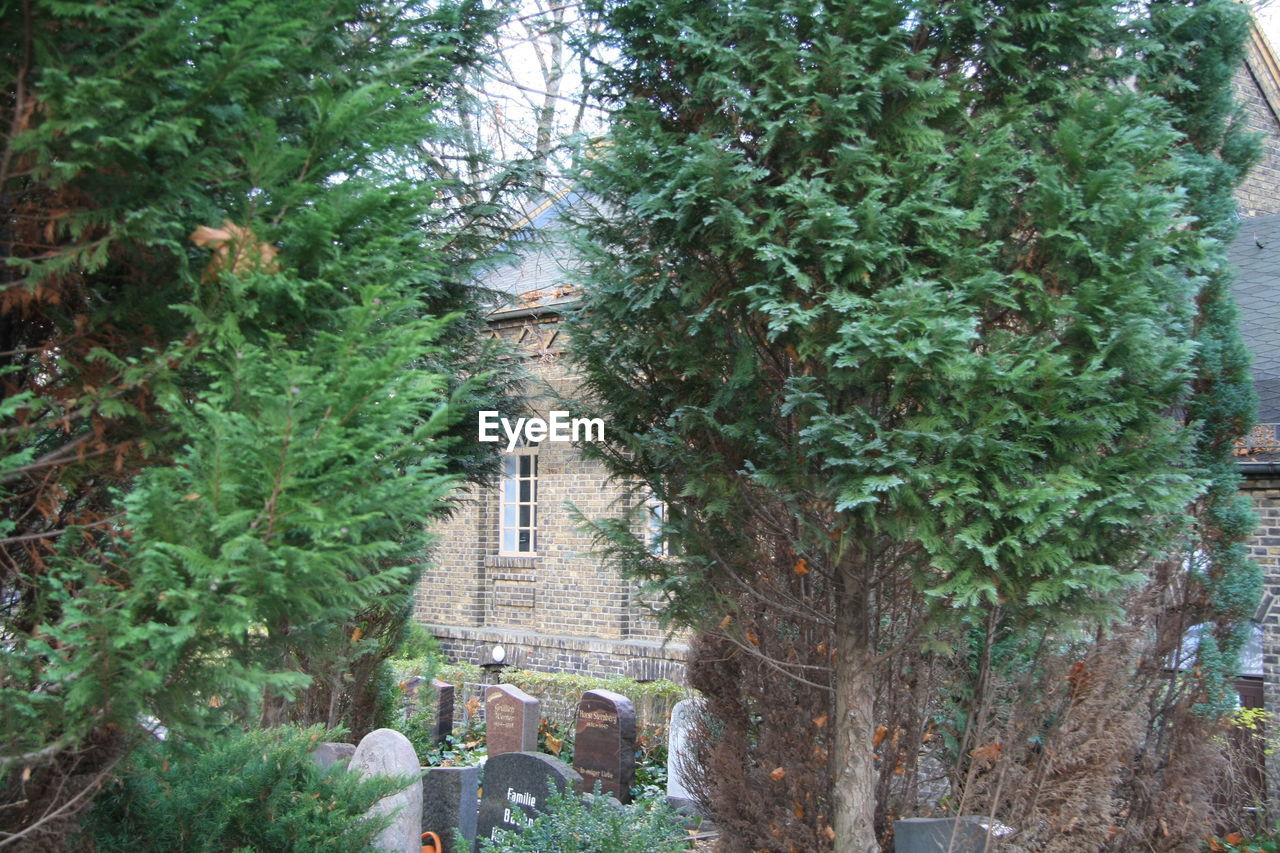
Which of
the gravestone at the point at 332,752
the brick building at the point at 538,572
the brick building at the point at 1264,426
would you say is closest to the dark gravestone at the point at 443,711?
the brick building at the point at 538,572

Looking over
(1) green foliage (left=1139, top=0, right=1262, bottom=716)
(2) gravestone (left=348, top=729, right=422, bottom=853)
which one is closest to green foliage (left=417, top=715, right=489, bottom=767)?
(2) gravestone (left=348, top=729, right=422, bottom=853)

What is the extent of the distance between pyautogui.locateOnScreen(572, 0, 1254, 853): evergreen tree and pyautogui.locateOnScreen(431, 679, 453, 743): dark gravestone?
8.79m

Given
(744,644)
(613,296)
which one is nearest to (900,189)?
(613,296)

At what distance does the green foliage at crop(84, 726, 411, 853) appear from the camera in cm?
391

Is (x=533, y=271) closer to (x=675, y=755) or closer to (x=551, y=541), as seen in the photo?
(x=551, y=541)

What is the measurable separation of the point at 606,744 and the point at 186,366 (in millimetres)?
7959

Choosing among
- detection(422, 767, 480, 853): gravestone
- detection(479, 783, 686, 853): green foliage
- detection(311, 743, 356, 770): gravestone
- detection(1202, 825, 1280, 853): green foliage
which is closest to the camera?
detection(479, 783, 686, 853): green foliage

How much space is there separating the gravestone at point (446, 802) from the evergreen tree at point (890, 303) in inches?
157

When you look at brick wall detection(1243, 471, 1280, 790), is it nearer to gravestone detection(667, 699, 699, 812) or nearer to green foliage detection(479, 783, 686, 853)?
gravestone detection(667, 699, 699, 812)

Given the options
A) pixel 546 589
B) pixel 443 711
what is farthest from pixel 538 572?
pixel 443 711

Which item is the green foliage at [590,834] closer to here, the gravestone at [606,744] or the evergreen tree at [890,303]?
the evergreen tree at [890,303]

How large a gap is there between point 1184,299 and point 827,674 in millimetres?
2743

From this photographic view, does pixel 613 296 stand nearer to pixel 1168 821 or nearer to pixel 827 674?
pixel 827 674

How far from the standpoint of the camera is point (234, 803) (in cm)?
417
